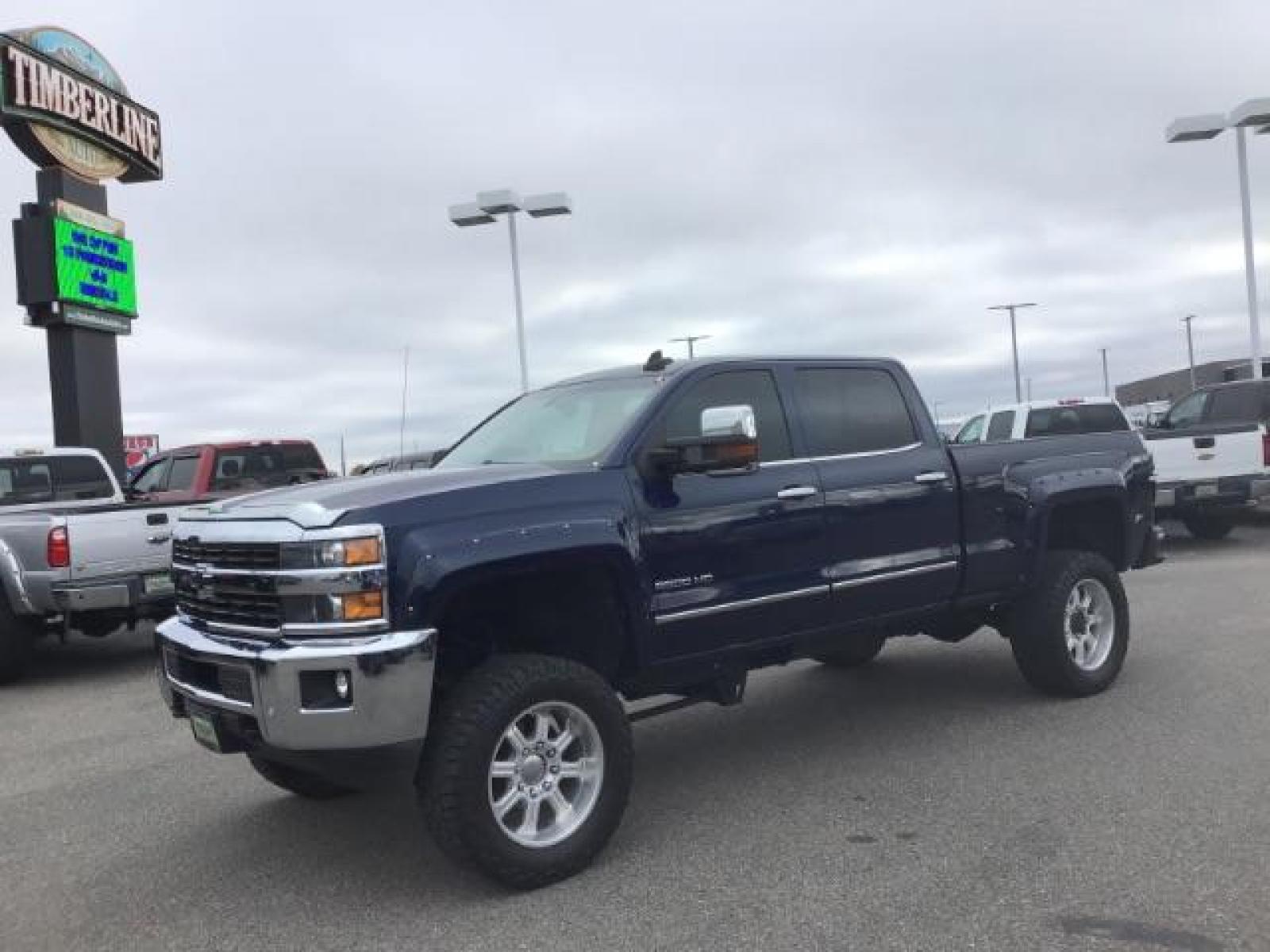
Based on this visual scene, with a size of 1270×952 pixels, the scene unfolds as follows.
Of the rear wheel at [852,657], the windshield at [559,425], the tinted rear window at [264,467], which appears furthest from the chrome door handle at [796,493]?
the tinted rear window at [264,467]

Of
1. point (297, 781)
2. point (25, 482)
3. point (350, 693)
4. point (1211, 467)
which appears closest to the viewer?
point (350, 693)

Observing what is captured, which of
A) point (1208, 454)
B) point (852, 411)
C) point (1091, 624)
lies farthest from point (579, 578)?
point (1208, 454)

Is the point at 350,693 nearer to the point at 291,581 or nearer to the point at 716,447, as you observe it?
the point at 291,581

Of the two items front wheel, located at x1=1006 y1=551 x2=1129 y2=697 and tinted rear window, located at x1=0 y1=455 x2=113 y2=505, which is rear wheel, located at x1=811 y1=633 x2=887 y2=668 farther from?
tinted rear window, located at x1=0 y1=455 x2=113 y2=505

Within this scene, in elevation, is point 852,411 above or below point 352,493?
above

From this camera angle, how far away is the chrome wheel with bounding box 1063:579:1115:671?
6.57 metres

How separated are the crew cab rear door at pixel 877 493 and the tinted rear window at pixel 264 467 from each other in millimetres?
8560

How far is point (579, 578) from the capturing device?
456cm

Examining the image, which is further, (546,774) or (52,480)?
(52,480)

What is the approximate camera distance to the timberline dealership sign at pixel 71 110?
52.2ft

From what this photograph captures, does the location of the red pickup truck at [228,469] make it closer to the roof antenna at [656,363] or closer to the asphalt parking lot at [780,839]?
the asphalt parking lot at [780,839]

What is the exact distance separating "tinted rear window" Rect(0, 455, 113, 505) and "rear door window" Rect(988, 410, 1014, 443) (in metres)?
11.0

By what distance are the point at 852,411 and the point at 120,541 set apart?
6.00 metres

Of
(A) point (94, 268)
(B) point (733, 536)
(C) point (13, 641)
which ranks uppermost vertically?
(A) point (94, 268)
